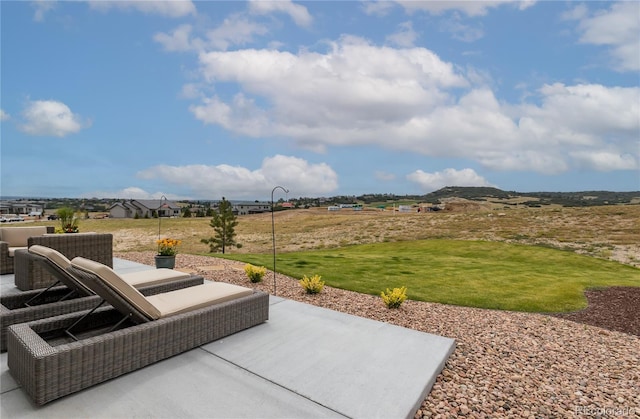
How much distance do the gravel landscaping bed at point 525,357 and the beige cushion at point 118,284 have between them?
2670 mm

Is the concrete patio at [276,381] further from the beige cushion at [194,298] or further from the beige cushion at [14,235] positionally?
the beige cushion at [14,235]

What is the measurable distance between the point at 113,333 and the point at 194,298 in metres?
1.05

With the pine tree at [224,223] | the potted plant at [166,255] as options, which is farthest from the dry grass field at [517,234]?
the potted plant at [166,255]

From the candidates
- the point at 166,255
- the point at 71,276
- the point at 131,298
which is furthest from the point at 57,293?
the point at 166,255

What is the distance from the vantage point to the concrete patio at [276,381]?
2.55 meters

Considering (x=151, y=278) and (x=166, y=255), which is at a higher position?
(x=151, y=278)

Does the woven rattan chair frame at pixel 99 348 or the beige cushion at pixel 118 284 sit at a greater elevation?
the beige cushion at pixel 118 284

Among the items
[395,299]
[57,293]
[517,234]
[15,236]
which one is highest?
[15,236]

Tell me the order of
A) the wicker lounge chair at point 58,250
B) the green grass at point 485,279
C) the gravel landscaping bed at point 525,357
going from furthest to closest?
1. the green grass at point 485,279
2. the wicker lounge chair at point 58,250
3. the gravel landscaping bed at point 525,357

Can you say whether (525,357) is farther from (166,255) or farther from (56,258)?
(166,255)

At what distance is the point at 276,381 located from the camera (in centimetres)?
299

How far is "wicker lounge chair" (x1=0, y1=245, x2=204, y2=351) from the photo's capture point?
11.8 feet

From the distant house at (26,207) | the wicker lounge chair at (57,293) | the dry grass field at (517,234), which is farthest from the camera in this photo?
the distant house at (26,207)

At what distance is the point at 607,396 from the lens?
318 centimetres
